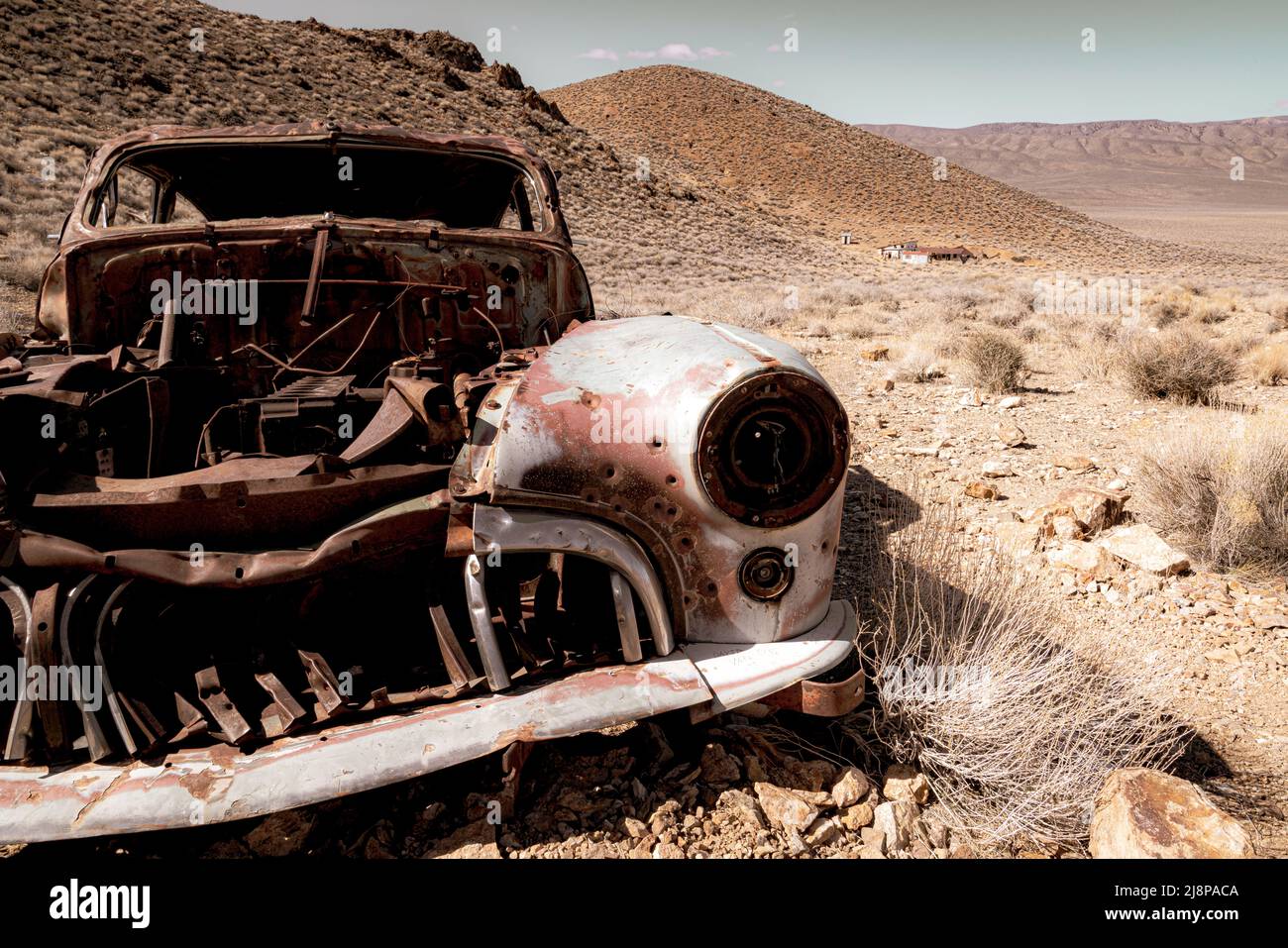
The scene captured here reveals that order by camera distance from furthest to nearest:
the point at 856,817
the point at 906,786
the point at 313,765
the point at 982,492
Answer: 1. the point at 982,492
2. the point at 906,786
3. the point at 856,817
4. the point at 313,765

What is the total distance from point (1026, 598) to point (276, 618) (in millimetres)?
2427

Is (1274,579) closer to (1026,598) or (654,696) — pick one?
(1026,598)

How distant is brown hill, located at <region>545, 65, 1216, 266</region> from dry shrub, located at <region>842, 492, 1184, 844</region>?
131ft

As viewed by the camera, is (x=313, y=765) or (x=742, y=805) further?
(x=742, y=805)

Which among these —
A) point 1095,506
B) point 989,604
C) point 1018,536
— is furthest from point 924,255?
point 989,604

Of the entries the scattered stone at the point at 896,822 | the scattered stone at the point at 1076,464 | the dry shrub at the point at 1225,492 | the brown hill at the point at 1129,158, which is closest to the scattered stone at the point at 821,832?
the scattered stone at the point at 896,822

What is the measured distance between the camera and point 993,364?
7.32 m

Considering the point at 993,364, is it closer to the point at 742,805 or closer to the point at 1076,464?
the point at 1076,464

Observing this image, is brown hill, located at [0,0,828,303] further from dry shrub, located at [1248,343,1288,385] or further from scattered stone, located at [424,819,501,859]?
dry shrub, located at [1248,343,1288,385]

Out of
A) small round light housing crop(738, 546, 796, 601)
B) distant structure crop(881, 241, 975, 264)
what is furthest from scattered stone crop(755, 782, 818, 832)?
distant structure crop(881, 241, 975, 264)

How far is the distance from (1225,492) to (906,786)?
291 cm

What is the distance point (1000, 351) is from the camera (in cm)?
740

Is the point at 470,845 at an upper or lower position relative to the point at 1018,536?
lower
